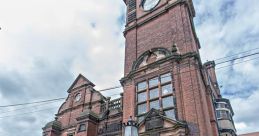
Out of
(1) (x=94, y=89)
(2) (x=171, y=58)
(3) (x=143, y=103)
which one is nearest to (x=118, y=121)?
(3) (x=143, y=103)

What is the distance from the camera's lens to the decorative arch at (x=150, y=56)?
593 inches

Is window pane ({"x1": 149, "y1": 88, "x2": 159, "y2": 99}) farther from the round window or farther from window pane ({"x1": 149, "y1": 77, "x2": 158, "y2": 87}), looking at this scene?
the round window

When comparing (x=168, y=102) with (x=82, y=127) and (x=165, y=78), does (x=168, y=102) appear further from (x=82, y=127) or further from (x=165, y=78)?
(x=82, y=127)

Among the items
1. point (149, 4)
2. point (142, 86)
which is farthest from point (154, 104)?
point (149, 4)

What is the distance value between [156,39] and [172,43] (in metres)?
1.53

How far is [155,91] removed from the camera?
13938 mm

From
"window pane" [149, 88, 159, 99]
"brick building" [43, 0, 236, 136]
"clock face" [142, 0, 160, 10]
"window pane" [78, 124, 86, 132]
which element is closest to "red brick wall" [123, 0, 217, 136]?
"brick building" [43, 0, 236, 136]

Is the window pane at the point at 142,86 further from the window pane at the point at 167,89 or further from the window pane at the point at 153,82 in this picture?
the window pane at the point at 167,89

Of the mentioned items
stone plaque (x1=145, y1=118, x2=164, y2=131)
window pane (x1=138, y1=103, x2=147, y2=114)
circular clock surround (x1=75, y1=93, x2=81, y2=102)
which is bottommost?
stone plaque (x1=145, y1=118, x2=164, y2=131)

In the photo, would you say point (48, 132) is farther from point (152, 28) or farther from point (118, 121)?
point (152, 28)

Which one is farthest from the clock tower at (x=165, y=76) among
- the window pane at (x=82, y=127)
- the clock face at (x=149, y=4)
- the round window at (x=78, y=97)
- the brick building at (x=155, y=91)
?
the round window at (x=78, y=97)

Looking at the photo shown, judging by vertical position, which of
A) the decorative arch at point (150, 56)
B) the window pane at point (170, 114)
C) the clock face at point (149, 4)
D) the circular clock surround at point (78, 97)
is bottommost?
the window pane at point (170, 114)

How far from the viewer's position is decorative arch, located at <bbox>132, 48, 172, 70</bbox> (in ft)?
49.4

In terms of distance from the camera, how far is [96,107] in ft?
58.4
